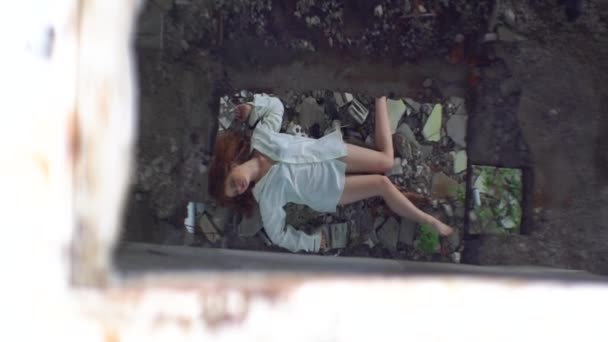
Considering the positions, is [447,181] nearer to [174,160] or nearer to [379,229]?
[379,229]

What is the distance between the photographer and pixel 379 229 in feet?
6.64

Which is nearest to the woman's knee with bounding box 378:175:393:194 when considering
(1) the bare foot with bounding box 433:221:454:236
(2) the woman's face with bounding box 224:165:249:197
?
(1) the bare foot with bounding box 433:221:454:236

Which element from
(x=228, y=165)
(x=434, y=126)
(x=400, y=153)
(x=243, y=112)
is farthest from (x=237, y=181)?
(x=434, y=126)

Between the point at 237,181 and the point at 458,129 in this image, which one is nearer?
the point at 237,181

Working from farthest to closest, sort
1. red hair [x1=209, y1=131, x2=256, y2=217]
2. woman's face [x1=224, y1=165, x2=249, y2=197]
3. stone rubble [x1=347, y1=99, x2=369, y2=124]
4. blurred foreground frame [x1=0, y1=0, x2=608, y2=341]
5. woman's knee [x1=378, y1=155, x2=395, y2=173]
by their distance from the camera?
stone rubble [x1=347, y1=99, x2=369, y2=124] < woman's knee [x1=378, y1=155, x2=395, y2=173] < red hair [x1=209, y1=131, x2=256, y2=217] < woman's face [x1=224, y1=165, x2=249, y2=197] < blurred foreground frame [x1=0, y1=0, x2=608, y2=341]

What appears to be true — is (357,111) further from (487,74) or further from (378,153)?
(487,74)

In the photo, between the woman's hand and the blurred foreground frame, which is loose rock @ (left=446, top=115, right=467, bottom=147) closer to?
the woman's hand

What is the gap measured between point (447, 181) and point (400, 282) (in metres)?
1.39

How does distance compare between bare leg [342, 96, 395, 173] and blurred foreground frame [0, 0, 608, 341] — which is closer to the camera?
blurred foreground frame [0, 0, 608, 341]

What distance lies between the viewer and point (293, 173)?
1.74m

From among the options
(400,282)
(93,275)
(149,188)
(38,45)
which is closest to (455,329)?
(400,282)

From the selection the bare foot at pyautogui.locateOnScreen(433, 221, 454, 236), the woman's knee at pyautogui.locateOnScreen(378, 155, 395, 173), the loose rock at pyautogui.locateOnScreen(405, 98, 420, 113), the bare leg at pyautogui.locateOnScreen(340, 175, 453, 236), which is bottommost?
the bare foot at pyautogui.locateOnScreen(433, 221, 454, 236)

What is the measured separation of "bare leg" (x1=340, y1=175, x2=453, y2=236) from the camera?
1876mm

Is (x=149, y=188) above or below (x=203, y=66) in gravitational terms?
below
